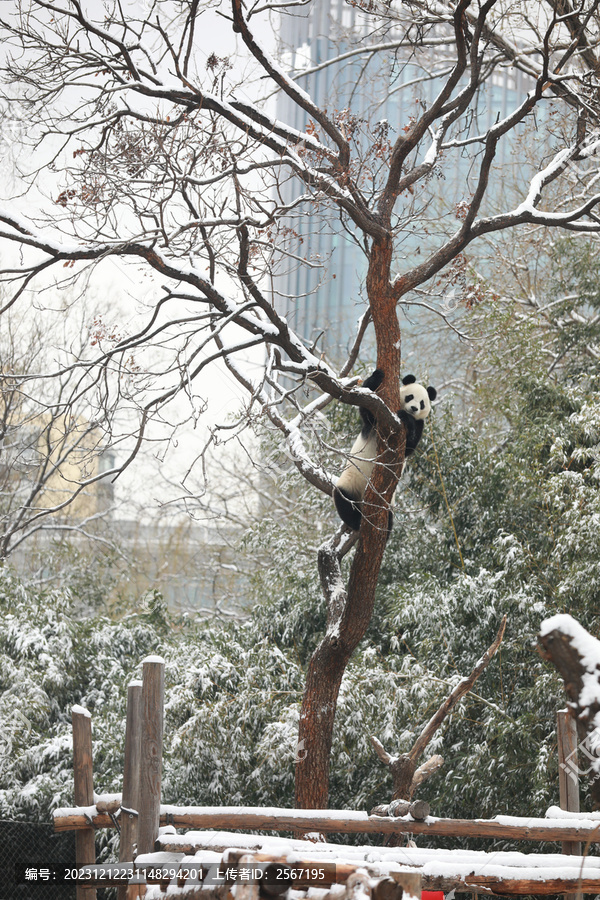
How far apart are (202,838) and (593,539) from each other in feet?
10.4

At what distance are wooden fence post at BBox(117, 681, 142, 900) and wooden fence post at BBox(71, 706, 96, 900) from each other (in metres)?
0.71

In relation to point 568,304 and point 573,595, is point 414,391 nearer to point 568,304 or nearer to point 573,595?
point 573,595

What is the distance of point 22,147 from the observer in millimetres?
4016

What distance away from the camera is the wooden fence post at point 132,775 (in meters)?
3.14

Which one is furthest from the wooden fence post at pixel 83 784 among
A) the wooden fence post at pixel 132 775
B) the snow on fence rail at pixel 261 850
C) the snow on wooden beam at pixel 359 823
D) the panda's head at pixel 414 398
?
the panda's head at pixel 414 398

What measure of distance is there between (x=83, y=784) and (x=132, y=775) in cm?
86

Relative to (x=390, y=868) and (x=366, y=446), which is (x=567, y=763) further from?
(x=390, y=868)

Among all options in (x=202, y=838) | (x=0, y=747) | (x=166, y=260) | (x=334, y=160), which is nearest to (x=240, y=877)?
(x=202, y=838)

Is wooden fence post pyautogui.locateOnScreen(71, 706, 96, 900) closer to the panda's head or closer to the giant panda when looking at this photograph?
the giant panda

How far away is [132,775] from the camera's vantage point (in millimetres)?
3143

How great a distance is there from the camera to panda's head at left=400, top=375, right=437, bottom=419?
16.6 ft

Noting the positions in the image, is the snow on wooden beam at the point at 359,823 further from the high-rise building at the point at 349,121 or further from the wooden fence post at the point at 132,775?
the high-rise building at the point at 349,121

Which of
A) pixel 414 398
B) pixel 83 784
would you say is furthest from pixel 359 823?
pixel 414 398

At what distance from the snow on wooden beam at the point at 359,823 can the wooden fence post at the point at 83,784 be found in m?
0.57
